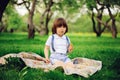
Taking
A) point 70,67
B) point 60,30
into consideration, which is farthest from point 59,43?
point 70,67

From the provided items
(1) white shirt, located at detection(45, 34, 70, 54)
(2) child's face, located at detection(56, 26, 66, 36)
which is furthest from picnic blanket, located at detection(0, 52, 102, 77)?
(2) child's face, located at detection(56, 26, 66, 36)

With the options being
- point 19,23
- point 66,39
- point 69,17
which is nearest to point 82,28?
point 69,17

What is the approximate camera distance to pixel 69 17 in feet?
306

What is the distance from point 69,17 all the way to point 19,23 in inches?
889

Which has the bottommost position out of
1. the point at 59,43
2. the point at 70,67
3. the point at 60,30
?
the point at 70,67

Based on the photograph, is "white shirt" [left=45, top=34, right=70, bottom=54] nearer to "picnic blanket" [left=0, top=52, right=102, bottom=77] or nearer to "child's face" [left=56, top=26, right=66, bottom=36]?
"child's face" [left=56, top=26, right=66, bottom=36]

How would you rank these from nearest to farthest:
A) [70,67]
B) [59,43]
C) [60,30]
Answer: [70,67], [60,30], [59,43]

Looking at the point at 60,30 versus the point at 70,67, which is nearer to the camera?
the point at 70,67

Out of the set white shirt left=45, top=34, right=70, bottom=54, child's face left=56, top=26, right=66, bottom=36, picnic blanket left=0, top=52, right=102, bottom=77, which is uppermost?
child's face left=56, top=26, right=66, bottom=36

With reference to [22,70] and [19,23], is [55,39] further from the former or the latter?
[19,23]

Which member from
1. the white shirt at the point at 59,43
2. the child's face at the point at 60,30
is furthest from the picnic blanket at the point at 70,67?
the child's face at the point at 60,30

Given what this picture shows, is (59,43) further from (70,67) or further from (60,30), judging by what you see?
(70,67)

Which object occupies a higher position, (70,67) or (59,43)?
(59,43)

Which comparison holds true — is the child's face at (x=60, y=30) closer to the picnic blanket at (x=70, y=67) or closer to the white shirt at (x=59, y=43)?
the white shirt at (x=59, y=43)
